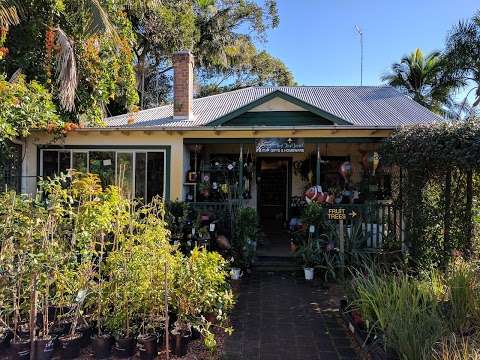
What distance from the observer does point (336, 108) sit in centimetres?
1213

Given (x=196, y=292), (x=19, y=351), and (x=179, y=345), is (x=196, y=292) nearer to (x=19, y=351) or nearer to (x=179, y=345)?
(x=179, y=345)

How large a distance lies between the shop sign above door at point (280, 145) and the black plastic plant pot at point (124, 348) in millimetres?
6143

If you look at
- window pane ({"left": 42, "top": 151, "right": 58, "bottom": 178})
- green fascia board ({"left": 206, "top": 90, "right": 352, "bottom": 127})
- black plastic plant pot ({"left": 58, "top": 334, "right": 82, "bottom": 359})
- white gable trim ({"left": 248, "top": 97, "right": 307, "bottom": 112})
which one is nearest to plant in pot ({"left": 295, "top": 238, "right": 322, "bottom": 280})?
green fascia board ({"left": 206, "top": 90, "right": 352, "bottom": 127})

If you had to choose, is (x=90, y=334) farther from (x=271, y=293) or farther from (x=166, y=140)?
(x=166, y=140)

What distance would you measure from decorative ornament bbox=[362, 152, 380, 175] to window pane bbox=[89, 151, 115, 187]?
621cm

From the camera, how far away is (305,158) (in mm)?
12477

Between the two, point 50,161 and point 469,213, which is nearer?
point 469,213

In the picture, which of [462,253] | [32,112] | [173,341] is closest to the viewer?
[173,341]

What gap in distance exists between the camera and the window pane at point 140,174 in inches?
419

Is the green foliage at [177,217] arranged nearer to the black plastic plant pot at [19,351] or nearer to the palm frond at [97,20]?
the black plastic plant pot at [19,351]

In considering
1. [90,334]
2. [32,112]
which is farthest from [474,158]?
[32,112]

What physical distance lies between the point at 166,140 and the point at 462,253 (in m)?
6.73

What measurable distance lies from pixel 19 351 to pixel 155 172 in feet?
21.7

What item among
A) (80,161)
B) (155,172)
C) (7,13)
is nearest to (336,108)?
(155,172)
